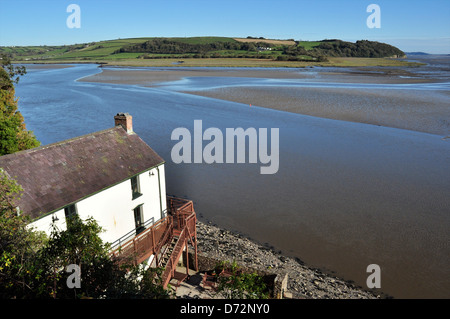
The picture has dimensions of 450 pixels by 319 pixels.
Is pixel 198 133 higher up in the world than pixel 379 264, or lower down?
higher up

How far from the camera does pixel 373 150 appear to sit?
34688 millimetres

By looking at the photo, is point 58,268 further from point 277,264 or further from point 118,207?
point 277,264

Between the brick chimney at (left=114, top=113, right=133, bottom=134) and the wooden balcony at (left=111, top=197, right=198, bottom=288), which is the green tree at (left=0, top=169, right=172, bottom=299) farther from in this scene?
the brick chimney at (left=114, top=113, right=133, bottom=134)

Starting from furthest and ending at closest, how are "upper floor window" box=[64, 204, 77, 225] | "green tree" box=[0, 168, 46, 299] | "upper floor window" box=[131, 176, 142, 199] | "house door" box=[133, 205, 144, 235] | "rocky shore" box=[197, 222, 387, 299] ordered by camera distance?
1. "house door" box=[133, 205, 144, 235]
2. "upper floor window" box=[131, 176, 142, 199]
3. "rocky shore" box=[197, 222, 387, 299]
4. "upper floor window" box=[64, 204, 77, 225]
5. "green tree" box=[0, 168, 46, 299]

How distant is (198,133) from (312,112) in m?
20.6

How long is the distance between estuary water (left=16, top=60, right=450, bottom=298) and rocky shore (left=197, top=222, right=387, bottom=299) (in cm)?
78

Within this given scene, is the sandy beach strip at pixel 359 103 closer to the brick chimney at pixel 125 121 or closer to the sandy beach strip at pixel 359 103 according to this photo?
the sandy beach strip at pixel 359 103

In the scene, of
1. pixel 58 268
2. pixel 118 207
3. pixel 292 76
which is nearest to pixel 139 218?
pixel 118 207

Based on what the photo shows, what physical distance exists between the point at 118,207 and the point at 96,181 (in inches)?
66.8

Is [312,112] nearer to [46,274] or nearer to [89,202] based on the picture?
[89,202]

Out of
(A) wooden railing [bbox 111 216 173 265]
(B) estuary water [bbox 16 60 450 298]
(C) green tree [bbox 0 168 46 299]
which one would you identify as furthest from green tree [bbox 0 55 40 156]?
(C) green tree [bbox 0 168 46 299]

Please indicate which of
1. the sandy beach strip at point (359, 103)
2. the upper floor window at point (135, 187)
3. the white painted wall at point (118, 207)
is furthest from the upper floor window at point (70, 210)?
the sandy beach strip at point (359, 103)

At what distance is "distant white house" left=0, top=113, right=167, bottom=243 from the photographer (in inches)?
518
